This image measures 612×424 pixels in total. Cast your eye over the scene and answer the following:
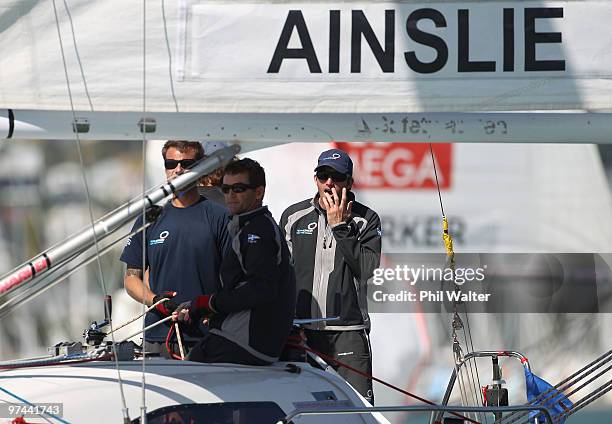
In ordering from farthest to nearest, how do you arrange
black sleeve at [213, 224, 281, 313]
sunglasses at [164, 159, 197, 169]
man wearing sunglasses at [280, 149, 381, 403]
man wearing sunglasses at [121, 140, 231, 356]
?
1. man wearing sunglasses at [280, 149, 381, 403]
2. sunglasses at [164, 159, 197, 169]
3. man wearing sunglasses at [121, 140, 231, 356]
4. black sleeve at [213, 224, 281, 313]

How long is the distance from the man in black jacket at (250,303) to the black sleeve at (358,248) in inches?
42.3

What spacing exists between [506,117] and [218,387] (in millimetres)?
1128

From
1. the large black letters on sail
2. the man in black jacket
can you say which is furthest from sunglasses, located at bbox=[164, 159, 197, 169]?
the large black letters on sail

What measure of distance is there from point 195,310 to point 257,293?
0.73 feet

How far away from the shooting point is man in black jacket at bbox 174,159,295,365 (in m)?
3.74

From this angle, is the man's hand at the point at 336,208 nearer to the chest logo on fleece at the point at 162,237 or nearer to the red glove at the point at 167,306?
the chest logo on fleece at the point at 162,237

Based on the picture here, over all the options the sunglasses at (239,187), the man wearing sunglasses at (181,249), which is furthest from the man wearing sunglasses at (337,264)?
the sunglasses at (239,187)

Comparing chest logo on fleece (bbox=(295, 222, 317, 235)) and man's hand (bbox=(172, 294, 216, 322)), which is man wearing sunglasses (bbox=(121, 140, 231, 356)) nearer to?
man's hand (bbox=(172, 294, 216, 322))

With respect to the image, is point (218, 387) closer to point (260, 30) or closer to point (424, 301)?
point (260, 30)

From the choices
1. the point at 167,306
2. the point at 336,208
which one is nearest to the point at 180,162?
the point at 167,306

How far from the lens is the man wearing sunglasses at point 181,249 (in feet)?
14.1

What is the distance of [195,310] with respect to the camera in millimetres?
3816

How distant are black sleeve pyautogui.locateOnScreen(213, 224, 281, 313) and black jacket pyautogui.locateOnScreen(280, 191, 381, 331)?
1.14 m

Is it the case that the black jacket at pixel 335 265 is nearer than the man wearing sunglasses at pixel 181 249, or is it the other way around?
the man wearing sunglasses at pixel 181 249
